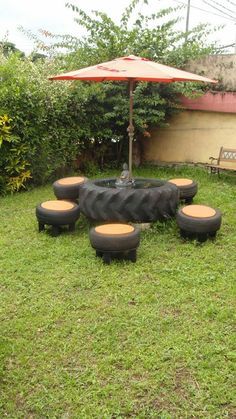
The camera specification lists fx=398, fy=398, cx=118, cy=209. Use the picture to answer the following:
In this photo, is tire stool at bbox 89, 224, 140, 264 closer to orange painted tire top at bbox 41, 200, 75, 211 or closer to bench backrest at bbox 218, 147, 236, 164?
orange painted tire top at bbox 41, 200, 75, 211

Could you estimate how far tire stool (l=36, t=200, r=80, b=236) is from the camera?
5.32m

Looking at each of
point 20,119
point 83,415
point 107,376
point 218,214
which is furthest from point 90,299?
point 20,119

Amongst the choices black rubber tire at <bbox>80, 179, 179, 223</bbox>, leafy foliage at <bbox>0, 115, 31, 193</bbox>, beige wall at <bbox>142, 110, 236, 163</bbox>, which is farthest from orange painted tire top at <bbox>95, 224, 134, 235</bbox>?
beige wall at <bbox>142, 110, 236, 163</bbox>

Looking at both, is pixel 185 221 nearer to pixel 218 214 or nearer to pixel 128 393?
pixel 218 214

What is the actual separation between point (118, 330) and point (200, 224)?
2.03m

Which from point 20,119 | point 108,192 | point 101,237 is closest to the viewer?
point 101,237

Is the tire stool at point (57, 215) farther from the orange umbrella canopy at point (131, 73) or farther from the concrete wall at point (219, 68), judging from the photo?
the concrete wall at point (219, 68)

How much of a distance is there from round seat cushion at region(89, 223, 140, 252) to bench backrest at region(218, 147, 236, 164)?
448cm

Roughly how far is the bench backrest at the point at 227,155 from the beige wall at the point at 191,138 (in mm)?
258

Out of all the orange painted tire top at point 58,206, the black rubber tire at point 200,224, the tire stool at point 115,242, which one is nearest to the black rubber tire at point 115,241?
the tire stool at point 115,242

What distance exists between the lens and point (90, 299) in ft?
12.5

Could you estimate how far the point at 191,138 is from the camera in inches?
364

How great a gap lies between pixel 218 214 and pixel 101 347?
261 centimetres

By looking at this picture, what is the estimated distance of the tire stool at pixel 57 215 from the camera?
532cm
